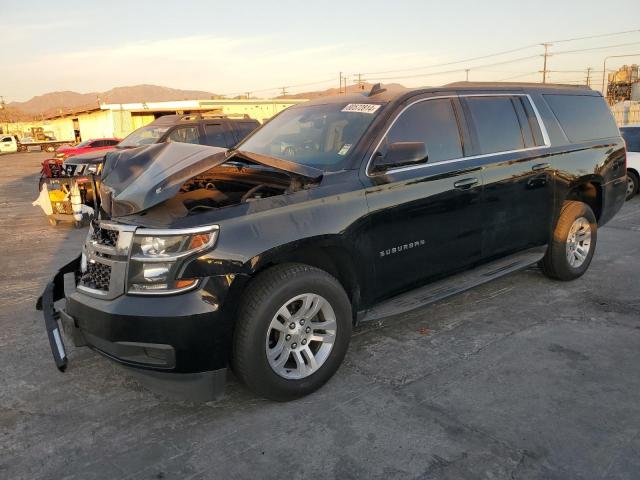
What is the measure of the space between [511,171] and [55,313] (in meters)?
3.72

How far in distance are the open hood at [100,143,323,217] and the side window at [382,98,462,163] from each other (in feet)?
2.63

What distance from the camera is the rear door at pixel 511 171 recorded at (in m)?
4.26

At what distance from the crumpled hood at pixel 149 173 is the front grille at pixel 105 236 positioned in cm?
12

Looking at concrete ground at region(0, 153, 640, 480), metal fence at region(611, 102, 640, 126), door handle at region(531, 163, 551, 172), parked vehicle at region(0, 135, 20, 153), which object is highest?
parked vehicle at region(0, 135, 20, 153)

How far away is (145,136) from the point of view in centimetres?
1236

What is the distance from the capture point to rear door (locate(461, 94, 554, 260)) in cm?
426

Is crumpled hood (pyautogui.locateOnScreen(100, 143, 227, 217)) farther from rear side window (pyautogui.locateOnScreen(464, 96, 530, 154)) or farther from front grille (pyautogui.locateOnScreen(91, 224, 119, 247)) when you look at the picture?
rear side window (pyautogui.locateOnScreen(464, 96, 530, 154))

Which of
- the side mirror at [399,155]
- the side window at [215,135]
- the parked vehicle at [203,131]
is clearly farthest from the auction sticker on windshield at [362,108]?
the side window at [215,135]

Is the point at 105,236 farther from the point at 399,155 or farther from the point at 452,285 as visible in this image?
the point at 452,285

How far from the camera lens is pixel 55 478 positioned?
2588 millimetres

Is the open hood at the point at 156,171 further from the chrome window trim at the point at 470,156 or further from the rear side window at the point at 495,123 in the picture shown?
the rear side window at the point at 495,123

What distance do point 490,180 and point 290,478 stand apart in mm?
2821

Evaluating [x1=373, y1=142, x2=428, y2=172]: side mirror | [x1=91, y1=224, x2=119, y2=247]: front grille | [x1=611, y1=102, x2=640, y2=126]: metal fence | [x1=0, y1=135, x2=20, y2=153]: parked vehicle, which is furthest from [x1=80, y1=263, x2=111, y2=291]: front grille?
[x1=0, y1=135, x2=20, y2=153]: parked vehicle

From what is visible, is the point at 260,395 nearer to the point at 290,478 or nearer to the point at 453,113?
the point at 290,478
